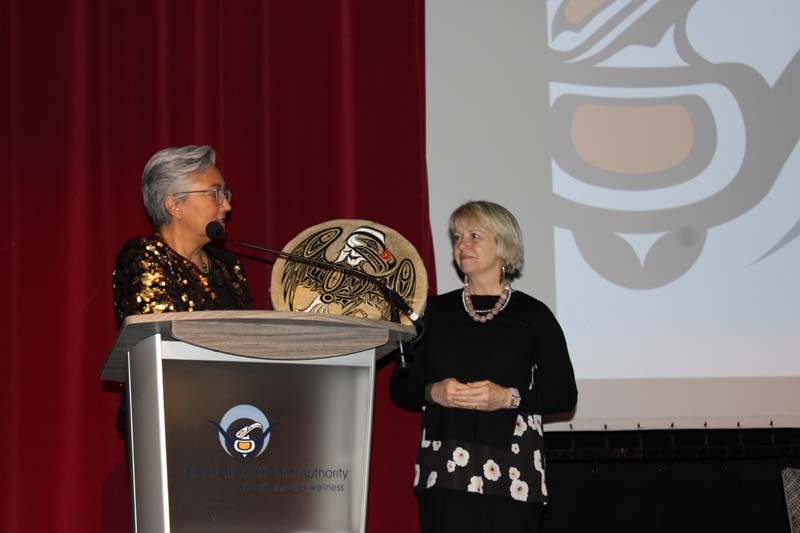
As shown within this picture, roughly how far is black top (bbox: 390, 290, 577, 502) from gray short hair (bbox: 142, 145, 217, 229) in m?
0.88

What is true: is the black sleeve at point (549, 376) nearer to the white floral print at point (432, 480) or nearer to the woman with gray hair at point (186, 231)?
the white floral print at point (432, 480)

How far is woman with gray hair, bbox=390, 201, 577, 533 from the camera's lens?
8.61ft

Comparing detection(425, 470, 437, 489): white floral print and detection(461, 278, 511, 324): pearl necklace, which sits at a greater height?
detection(461, 278, 511, 324): pearl necklace

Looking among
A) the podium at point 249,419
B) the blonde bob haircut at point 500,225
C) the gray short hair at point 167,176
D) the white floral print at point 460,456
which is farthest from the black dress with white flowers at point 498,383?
the gray short hair at point 167,176

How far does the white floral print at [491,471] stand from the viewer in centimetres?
263

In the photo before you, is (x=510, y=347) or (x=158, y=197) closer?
(x=158, y=197)

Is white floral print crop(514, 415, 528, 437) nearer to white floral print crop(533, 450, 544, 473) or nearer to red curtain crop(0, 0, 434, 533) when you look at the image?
white floral print crop(533, 450, 544, 473)

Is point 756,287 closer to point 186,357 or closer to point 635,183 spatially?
point 635,183

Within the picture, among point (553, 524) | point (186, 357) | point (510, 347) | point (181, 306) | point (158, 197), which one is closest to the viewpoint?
point (186, 357)

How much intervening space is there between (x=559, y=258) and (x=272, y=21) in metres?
1.36

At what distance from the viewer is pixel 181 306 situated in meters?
2.20

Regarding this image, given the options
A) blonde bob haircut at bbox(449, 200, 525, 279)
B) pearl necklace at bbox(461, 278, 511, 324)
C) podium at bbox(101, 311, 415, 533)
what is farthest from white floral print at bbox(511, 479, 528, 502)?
podium at bbox(101, 311, 415, 533)

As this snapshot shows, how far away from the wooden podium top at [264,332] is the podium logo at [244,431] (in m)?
0.12

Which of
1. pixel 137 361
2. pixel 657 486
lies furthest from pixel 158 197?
pixel 657 486
